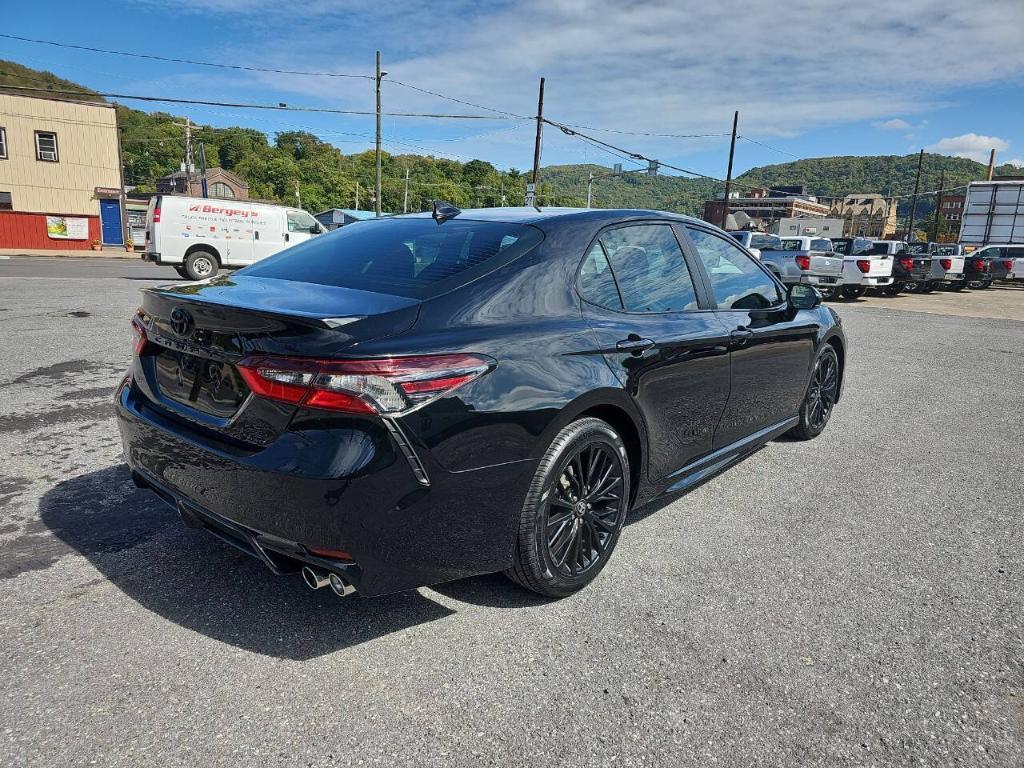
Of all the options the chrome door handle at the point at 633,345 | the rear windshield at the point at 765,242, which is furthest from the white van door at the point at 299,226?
the chrome door handle at the point at 633,345

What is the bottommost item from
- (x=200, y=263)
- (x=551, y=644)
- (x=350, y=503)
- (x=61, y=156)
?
(x=551, y=644)

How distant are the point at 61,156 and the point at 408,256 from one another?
4008 centimetres

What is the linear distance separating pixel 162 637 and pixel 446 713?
42.2 inches

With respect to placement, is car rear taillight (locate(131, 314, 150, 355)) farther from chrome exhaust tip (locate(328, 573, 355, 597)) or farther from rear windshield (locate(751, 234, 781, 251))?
rear windshield (locate(751, 234, 781, 251))

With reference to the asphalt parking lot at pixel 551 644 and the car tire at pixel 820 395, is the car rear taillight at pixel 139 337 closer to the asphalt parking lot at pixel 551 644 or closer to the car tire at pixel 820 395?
the asphalt parking lot at pixel 551 644

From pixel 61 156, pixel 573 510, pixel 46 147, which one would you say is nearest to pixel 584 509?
pixel 573 510

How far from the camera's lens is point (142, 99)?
22656 mm

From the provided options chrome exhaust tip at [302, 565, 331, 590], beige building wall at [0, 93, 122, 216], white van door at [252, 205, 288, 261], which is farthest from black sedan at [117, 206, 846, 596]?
beige building wall at [0, 93, 122, 216]

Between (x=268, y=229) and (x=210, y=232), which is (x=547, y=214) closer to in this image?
(x=210, y=232)

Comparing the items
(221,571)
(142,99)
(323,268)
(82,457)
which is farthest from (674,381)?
(142,99)

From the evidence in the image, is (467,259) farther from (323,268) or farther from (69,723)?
(69,723)

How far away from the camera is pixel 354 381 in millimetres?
2061

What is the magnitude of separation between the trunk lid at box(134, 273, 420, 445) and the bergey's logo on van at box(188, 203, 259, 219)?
660 inches

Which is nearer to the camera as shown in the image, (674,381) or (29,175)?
(674,381)
